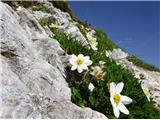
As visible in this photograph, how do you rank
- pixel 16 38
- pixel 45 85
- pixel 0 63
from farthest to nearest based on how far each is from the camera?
pixel 16 38 < pixel 45 85 < pixel 0 63

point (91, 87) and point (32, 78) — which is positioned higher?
point (91, 87)

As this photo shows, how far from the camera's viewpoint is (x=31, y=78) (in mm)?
6199

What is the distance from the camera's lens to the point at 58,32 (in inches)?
367

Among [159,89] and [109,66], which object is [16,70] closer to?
[109,66]

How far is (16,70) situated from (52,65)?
0.99 metres

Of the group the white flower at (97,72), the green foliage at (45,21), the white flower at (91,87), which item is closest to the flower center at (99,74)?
the white flower at (97,72)

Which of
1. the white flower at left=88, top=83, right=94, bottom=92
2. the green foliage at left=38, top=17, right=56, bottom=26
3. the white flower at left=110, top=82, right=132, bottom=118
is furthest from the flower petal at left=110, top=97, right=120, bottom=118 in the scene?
the green foliage at left=38, top=17, right=56, bottom=26

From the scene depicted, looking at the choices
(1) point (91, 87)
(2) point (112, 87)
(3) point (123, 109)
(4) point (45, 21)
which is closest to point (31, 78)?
(1) point (91, 87)

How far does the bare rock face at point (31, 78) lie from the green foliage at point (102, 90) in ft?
0.91

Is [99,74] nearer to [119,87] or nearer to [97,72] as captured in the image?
[97,72]

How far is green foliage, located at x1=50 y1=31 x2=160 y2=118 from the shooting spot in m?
6.99

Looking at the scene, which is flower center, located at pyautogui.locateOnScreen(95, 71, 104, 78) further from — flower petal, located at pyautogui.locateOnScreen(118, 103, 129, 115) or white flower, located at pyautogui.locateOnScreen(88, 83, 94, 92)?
flower petal, located at pyautogui.locateOnScreen(118, 103, 129, 115)

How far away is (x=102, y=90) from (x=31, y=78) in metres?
1.41

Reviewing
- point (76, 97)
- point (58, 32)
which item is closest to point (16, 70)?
point (76, 97)
